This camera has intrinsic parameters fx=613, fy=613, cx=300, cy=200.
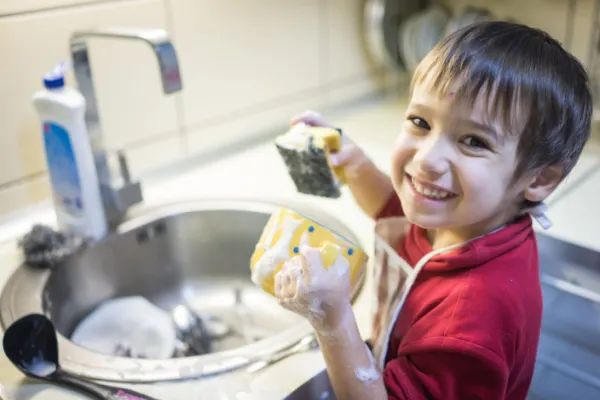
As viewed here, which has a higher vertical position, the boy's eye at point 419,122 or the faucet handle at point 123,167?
the boy's eye at point 419,122

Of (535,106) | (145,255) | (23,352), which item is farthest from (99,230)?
(535,106)

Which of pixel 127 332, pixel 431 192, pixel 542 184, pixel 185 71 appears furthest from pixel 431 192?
pixel 185 71

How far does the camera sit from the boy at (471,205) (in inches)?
24.6

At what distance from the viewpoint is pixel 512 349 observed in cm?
65

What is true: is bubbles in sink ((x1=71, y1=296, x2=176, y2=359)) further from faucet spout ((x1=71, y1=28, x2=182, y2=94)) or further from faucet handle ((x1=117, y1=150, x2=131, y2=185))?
faucet spout ((x1=71, y1=28, x2=182, y2=94))

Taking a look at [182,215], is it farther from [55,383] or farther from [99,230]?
[55,383]

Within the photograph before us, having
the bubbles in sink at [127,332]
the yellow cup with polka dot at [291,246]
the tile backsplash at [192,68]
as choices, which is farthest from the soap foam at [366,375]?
the tile backsplash at [192,68]

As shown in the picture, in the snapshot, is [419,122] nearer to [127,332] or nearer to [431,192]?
[431,192]

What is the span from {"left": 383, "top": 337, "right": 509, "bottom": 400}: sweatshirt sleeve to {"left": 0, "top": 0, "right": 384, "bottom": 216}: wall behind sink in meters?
0.74

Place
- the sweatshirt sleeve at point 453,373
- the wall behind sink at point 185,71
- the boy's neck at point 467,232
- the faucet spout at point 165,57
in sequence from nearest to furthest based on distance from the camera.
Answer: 1. the sweatshirt sleeve at point 453,373
2. the boy's neck at point 467,232
3. the faucet spout at point 165,57
4. the wall behind sink at point 185,71

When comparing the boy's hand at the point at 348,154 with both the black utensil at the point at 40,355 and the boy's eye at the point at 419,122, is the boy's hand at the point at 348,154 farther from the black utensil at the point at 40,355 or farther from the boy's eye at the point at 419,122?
the black utensil at the point at 40,355

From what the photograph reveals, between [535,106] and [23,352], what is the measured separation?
64cm

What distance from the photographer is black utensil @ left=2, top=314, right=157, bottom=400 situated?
0.70 meters

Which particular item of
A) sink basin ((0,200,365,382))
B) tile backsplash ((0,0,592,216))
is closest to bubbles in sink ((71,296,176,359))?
sink basin ((0,200,365,382))
